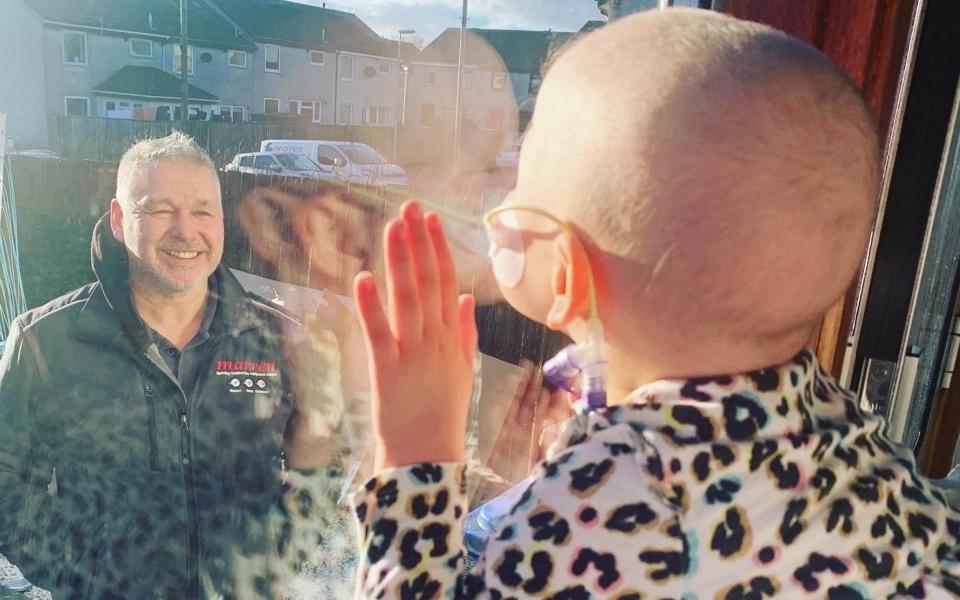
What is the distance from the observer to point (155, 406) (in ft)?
4.29

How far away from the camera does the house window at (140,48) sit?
3.83 feet

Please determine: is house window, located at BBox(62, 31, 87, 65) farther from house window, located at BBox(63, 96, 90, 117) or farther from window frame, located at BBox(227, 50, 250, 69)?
window frame, located at BBox(227, 50, 250, 69)

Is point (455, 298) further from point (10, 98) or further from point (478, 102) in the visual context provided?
point (10, 98)

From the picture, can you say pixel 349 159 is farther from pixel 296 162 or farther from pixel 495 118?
Answer: pixel 495 118

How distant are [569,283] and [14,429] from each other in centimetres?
105

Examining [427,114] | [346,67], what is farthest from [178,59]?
[427,114]

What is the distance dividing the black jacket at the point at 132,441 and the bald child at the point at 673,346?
2.40 ft

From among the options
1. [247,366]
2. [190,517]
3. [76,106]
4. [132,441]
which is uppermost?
[76,106]

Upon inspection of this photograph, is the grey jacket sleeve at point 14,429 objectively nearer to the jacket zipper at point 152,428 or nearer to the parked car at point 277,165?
the jacket zipper at point 152,428

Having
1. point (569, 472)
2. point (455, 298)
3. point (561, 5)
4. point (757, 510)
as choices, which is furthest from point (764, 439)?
point (561, 5)

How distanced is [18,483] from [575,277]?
1091 millimetres

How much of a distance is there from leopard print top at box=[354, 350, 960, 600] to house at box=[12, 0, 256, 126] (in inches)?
31.3

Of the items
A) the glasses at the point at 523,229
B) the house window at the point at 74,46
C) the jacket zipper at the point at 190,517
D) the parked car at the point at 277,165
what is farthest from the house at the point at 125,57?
the glasses at the point at 523,229

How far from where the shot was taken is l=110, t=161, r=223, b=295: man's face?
1244 mm
